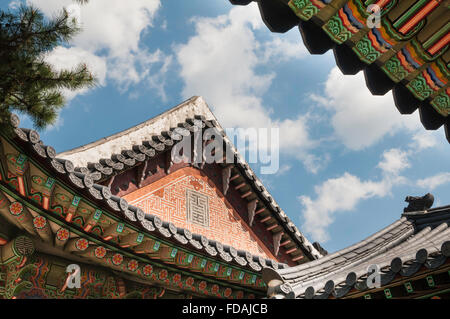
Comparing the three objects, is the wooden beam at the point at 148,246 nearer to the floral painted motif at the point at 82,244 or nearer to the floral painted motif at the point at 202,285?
the floral painted motif at the point at 82,244

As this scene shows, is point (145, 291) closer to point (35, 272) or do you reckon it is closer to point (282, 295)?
point (35, 272)

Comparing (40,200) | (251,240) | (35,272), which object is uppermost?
(251,240)

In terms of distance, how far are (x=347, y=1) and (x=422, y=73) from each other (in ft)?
3.51

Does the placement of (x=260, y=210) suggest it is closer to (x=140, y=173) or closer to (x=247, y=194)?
(x=247, y=194)

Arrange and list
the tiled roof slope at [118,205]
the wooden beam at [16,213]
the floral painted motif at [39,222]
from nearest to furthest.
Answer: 1. the tiled roof slope at [118,205]
2. the wooden beam at [16,213]
3. the floral painted motif at [39,222]

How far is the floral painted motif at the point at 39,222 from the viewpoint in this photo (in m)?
5.29

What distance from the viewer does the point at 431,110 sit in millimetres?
4105

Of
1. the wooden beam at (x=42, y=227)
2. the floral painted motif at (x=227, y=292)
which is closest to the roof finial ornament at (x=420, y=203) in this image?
the floral painted motif at (x=227, y=292)

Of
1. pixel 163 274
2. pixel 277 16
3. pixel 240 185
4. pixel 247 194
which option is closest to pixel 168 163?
pixel 240 185

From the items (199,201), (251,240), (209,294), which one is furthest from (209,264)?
(251,240)

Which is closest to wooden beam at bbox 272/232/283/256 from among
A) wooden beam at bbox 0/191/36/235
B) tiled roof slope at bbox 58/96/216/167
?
tiled roof slope at bbox 58/96/216/167

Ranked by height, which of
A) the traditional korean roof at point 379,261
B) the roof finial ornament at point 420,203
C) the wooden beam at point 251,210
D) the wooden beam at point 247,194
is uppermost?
the wooden beam at point 247,194

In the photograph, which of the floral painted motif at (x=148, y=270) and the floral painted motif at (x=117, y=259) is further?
the floral painted motif at (x=148, y=270)

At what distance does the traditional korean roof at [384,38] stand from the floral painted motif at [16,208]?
3.49 metres
